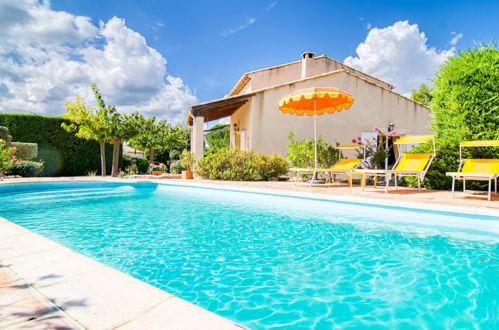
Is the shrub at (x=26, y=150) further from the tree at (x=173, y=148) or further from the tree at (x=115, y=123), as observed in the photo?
the tree at (x=173, y=148)

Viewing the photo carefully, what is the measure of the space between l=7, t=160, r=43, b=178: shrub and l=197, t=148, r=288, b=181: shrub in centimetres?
824

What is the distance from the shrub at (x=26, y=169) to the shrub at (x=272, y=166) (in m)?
11.0

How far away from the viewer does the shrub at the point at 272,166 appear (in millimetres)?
12023

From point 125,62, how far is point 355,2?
48.2ft

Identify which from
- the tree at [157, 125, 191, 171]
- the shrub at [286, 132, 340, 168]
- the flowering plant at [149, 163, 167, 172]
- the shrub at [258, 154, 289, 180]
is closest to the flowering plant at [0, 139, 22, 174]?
the flowering plant at [149, 163, 167, 172]

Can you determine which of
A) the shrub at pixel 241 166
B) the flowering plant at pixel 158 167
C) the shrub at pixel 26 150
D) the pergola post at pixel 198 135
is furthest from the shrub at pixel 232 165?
the shrub at pixel 26 150

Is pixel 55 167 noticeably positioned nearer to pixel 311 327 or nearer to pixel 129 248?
pixel 129 248

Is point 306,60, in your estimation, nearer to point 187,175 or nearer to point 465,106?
point 187,175

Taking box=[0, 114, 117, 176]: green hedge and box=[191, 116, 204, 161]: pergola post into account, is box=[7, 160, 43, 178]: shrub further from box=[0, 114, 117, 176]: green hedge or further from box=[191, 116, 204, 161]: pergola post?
box=[191, 116, 204, 161]: pergola post

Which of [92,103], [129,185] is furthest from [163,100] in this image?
[129,185]

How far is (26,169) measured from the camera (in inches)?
510

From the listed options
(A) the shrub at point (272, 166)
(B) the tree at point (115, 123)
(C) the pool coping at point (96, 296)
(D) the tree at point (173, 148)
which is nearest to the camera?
(C) the pool coping at point (96, 296)

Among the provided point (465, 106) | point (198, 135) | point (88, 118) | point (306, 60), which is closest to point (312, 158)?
point (465, 106)

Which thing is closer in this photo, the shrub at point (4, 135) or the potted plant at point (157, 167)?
the shrub at point (4, 135)
